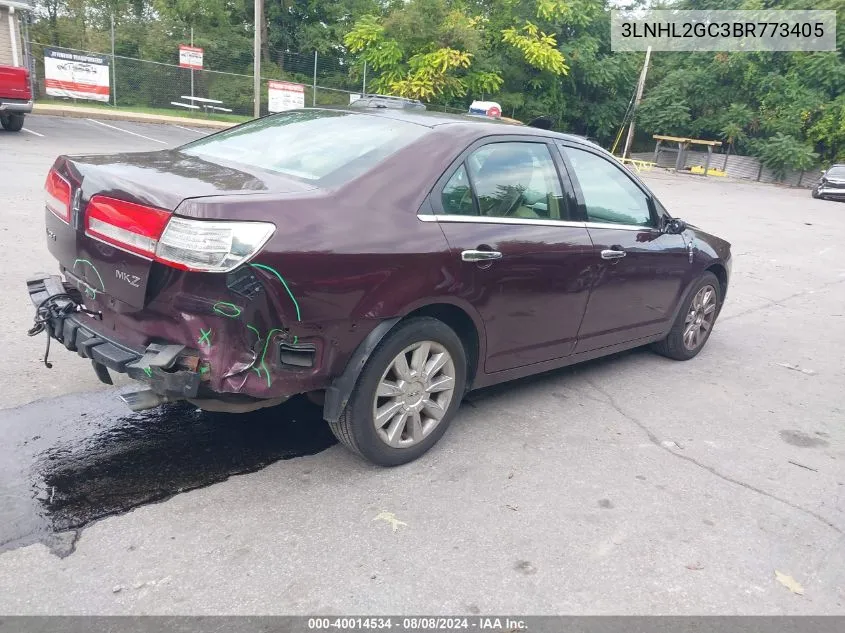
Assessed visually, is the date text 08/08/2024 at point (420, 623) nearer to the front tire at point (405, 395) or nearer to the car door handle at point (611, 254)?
the front tire at point (405, 395)

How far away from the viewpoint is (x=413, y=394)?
11.3 ft

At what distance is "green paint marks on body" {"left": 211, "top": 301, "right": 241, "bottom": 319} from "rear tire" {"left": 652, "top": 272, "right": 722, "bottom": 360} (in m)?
3.73

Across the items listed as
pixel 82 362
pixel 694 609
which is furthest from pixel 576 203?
pixel 82 362

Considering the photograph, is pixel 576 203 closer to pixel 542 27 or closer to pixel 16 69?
pixel 16 69

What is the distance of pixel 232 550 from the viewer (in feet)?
9.00

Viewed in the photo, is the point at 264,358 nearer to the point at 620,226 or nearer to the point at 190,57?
the point at 620,226

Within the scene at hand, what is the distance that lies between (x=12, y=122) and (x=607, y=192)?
16.9 meters

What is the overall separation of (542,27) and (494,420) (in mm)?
32308

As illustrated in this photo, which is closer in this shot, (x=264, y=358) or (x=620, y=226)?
(x=264, y=358)

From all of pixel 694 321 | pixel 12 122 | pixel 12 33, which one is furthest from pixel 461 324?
Result: pixel 12 33

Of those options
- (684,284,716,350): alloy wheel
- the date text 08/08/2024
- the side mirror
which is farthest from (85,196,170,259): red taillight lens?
(684,284,716,350): alloy wheel

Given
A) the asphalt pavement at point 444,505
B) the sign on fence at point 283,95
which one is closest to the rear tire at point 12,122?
the sign on fence at point 283,95

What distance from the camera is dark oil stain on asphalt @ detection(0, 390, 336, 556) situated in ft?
9.44

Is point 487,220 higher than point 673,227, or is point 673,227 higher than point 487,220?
point 487,220
